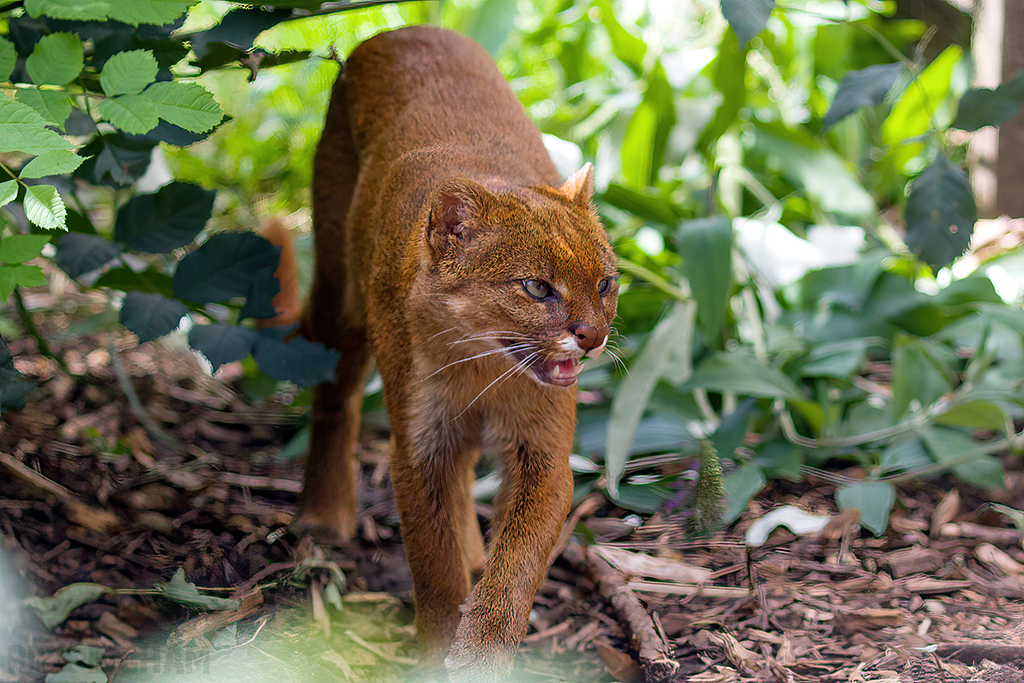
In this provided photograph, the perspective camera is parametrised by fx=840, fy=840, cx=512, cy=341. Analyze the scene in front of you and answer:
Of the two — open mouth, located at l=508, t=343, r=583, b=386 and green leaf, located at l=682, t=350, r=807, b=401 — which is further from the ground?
open mouth, located at l=508, t=343, r=583, b=386

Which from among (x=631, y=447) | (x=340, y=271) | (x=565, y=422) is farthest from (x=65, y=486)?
(x=631, y=447)

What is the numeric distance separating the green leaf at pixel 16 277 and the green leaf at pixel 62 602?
887mm

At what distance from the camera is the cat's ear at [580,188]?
2.38 metres

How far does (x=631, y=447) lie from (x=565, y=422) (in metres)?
0.92

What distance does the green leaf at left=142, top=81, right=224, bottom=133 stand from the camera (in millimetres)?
2105

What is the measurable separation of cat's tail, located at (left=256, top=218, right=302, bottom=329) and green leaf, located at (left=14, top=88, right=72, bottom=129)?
1252 millimetres

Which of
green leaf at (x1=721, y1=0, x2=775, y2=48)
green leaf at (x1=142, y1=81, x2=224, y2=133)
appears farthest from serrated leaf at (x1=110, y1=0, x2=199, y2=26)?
green leaf at (x1=721, y1=0, x2=775, y2=48)

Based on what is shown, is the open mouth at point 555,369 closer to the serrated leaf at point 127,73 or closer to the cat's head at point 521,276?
the cat's head at point 521,276

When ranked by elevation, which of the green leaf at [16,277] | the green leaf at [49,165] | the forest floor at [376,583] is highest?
the green leaf at [49,165]

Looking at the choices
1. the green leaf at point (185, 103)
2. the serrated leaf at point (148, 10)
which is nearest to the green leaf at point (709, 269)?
the green leaf at point (185, 103)

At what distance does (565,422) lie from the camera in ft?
7.70

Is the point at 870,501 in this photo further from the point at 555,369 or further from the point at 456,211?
the point at 456,211

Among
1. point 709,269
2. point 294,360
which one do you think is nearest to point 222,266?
point 294,360

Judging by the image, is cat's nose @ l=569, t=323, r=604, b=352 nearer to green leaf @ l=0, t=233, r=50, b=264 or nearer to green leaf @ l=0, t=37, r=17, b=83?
green leaf @ l=0, t=233, r=50, b=264
